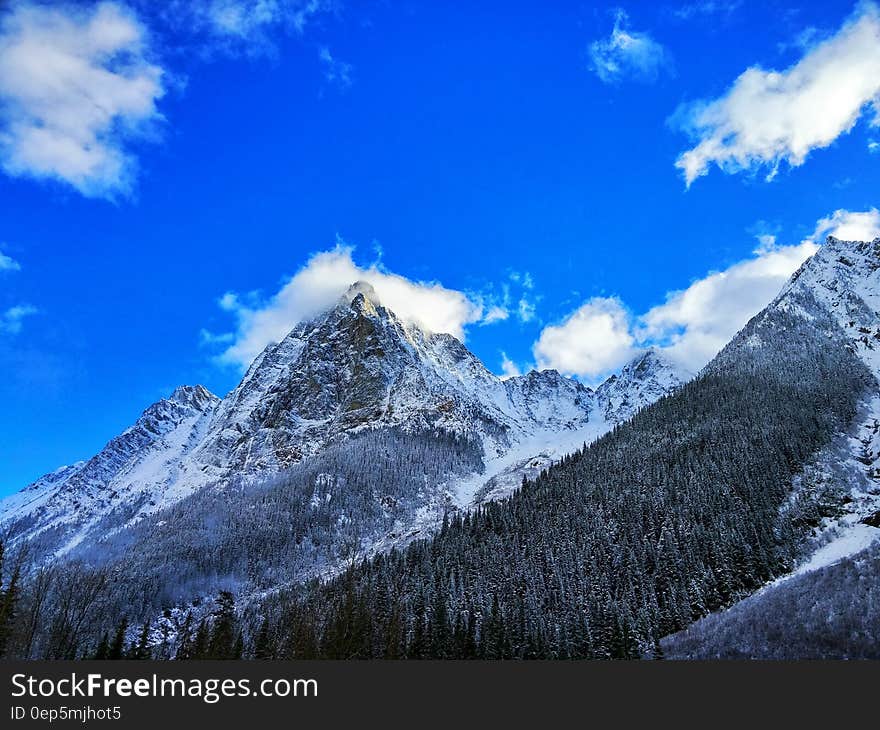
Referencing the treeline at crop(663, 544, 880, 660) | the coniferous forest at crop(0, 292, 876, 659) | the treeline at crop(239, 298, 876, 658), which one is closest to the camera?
the treeline at crop(663, 544, 880, 660)

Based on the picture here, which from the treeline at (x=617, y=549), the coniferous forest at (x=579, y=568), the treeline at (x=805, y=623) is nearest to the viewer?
the treeline at (x=805, y=623)

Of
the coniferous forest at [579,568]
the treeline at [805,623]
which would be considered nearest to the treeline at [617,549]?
the coniferous forest at [579,568]

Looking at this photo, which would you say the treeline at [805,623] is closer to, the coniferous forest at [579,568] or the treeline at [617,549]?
the coniferous forest at [579,568]

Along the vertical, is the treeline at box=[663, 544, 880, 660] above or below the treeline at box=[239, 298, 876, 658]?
below

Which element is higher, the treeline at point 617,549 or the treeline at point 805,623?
the treeline at point 617,549

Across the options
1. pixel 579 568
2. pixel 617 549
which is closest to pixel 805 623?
pixel 579 568

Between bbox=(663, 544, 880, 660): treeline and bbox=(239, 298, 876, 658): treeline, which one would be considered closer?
bbox=(663, 544, 880, 660): treeline

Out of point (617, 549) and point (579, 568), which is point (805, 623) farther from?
point (617, 549)

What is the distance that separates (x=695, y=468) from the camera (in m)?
144

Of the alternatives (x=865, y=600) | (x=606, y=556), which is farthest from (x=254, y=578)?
(x=865, y=600)

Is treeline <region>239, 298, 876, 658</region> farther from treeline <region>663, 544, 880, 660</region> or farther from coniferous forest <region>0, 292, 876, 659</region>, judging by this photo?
treeline <region>663, 544, 880, 660</region>

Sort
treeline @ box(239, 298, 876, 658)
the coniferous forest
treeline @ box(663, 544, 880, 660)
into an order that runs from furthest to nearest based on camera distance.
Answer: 1. treeline @ box(239, 298, 876, 658)
2. the coniferous forest
3. treeline @ box(663, 544, 880, 660)

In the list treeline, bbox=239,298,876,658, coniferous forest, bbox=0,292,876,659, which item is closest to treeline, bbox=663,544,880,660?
coniferous forest, bbox=0,292,876,659

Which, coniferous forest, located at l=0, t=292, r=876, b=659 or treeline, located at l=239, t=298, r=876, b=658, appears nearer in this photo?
coniferous forest, located at l=0, t=292, r=876, b=659
